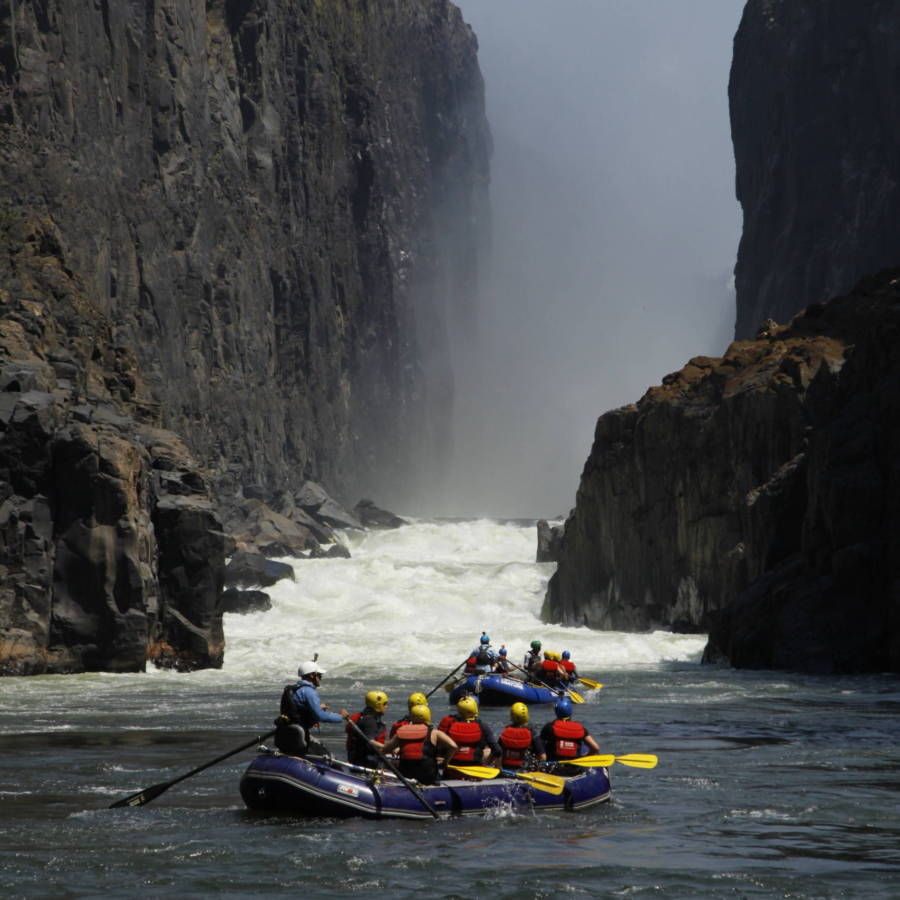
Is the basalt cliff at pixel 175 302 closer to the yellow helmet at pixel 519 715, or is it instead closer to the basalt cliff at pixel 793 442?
the basalt cliff at pixel 793 442

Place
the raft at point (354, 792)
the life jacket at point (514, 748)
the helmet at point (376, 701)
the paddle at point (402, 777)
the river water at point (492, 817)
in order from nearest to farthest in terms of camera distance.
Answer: the river water at point (492, 817)
the raft at point (354, 792)
the paddle at point (402, 777)
the helmet at point (376, 701)
the life jacket at point (514, 748)

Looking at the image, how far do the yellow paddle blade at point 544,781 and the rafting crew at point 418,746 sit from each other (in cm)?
118

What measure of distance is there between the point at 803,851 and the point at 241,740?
49.8 ft

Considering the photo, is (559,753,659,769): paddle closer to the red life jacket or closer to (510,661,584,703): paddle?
the red life jacket

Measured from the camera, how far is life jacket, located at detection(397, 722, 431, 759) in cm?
2333

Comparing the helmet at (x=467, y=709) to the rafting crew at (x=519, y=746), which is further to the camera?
the rafting crew at (x=519, y=746)

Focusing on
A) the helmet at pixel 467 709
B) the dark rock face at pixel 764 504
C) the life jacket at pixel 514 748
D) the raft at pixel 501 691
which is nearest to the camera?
the helmet at pixel 467 709

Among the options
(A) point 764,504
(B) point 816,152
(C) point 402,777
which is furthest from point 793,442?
(B) point 816,152

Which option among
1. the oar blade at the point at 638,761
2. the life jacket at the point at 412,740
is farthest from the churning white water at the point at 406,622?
the life jacket at the point at 412,740

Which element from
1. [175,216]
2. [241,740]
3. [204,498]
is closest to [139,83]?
[175,216]

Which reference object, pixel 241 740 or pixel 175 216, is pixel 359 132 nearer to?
pixel 175 216

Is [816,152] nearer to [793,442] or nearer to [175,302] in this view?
[175,302]

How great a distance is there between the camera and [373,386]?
183875mm

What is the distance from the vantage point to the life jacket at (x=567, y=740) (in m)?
25.1
